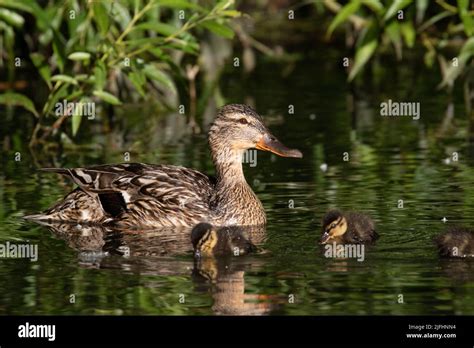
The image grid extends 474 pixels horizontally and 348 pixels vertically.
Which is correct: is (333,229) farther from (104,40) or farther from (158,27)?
(104,40)

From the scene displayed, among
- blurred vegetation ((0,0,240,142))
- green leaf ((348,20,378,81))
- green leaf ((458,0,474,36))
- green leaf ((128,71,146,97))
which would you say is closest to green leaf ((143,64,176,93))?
blurred vegetation ((0,0,240,142))

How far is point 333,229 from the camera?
13.0m

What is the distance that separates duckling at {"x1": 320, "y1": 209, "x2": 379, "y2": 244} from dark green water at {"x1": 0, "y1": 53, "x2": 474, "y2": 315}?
7.3 inches

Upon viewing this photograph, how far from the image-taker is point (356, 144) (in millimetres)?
18922

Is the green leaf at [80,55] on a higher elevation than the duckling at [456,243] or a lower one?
higher

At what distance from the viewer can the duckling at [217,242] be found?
41.5 ft

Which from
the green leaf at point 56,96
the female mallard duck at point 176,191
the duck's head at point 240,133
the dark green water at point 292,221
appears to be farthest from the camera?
the green leaf at point 56,96

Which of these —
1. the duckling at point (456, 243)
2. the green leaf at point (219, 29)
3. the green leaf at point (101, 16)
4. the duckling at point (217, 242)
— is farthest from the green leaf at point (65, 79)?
the duckling at point (456, 243)

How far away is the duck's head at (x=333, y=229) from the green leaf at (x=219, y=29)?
3924 mm

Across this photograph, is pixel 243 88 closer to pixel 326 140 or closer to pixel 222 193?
pixel 326 140

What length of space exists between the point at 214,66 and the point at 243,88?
109 centimetres

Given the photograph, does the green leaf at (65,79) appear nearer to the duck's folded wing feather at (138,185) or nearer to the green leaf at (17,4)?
the green leaf at (17,4)

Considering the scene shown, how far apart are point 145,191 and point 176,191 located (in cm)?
33

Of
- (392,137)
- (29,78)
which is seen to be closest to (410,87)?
(392,137)
